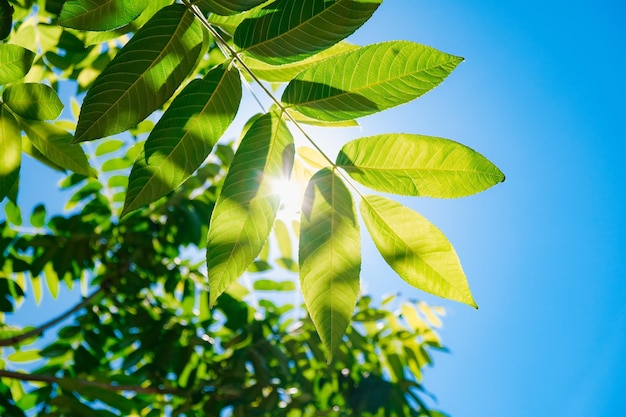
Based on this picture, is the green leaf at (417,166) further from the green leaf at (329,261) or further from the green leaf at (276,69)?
the green leaf at (276,69)

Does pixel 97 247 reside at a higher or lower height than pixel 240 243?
higher

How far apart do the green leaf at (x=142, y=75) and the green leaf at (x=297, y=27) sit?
96 millimetres

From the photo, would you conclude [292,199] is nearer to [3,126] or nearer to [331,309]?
[331,309]

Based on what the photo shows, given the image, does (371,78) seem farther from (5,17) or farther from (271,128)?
(5,17)

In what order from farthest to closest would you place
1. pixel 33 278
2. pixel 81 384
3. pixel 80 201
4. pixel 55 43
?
1. pixel 80 201
2. pixel 33 278
3. pixel 81 384
4. pixel 55 43

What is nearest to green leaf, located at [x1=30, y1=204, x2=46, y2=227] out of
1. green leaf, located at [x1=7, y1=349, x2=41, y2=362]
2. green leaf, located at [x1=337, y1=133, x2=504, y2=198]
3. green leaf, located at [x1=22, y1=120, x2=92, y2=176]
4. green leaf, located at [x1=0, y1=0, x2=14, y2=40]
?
green leaf, located at [x1=7, y1=349, x2=41, y2=362]

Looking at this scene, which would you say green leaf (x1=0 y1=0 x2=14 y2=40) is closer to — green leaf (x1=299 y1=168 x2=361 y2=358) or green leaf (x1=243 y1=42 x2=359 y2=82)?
green leaf (x1=243 y1=42 x2=359 y2=82)

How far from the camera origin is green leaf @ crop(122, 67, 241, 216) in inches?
33.2

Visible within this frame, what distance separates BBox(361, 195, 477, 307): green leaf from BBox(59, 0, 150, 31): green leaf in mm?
529

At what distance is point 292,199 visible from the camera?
111cm

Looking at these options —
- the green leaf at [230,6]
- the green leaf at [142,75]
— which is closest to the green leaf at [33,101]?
the green leaf at [142,75]

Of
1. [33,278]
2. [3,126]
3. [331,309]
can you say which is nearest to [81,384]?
[33,278]

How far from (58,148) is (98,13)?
48 cm

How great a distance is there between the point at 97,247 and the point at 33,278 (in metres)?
0.46
